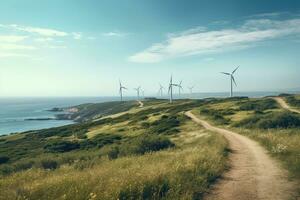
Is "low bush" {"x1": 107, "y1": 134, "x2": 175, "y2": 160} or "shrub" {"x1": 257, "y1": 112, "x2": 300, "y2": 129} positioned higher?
"shrub" {"x1": 257, "y1": 112, "x2": 300, "y2": 129}

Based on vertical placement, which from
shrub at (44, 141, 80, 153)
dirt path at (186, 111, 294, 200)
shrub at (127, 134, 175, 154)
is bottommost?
shrub at (44, 141, 80, 153)

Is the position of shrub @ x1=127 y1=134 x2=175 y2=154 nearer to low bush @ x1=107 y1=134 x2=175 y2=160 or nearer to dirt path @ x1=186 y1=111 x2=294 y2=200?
low bush @ x1=107 y1=134 x2=175 y2=160

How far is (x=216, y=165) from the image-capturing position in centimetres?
1750

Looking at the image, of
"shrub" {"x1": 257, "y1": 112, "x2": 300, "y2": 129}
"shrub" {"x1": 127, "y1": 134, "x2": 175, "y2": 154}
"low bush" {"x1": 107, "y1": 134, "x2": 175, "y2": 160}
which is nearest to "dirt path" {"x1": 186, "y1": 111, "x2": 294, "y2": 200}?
"low bush" {"x1": 107, "y1": 134, "x2": 175, "y2": 160}

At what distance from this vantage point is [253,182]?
14.8m

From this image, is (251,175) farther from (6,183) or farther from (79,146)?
(79,146)

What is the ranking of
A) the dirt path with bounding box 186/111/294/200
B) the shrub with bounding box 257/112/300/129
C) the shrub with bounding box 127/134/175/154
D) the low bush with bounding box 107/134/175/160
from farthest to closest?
1. the shrub with bounding box 257/112/300/129
2. the shrub with bounding box 127/134/175/154
3. the low bush with bounding box 107/134/175/160
4. the dirt path with bounding box 186/111/294/200

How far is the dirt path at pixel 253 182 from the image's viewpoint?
505 inches

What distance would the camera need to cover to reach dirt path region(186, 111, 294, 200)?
12.8 m

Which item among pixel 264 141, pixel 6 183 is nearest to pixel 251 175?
pixel 6 183

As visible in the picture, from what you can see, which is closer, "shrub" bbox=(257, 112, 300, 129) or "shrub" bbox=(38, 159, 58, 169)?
"shrub" bbox=(38, 159, 58, 169)

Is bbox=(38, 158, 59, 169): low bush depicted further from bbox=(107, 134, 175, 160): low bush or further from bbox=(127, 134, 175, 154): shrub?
bbox=(127, 134, 175, 154): shrub

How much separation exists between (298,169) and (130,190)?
29.6ft

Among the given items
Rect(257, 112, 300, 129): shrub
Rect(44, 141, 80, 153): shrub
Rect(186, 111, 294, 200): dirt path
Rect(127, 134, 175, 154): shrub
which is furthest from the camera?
Rect(44, 141, 80, 153): shrub
